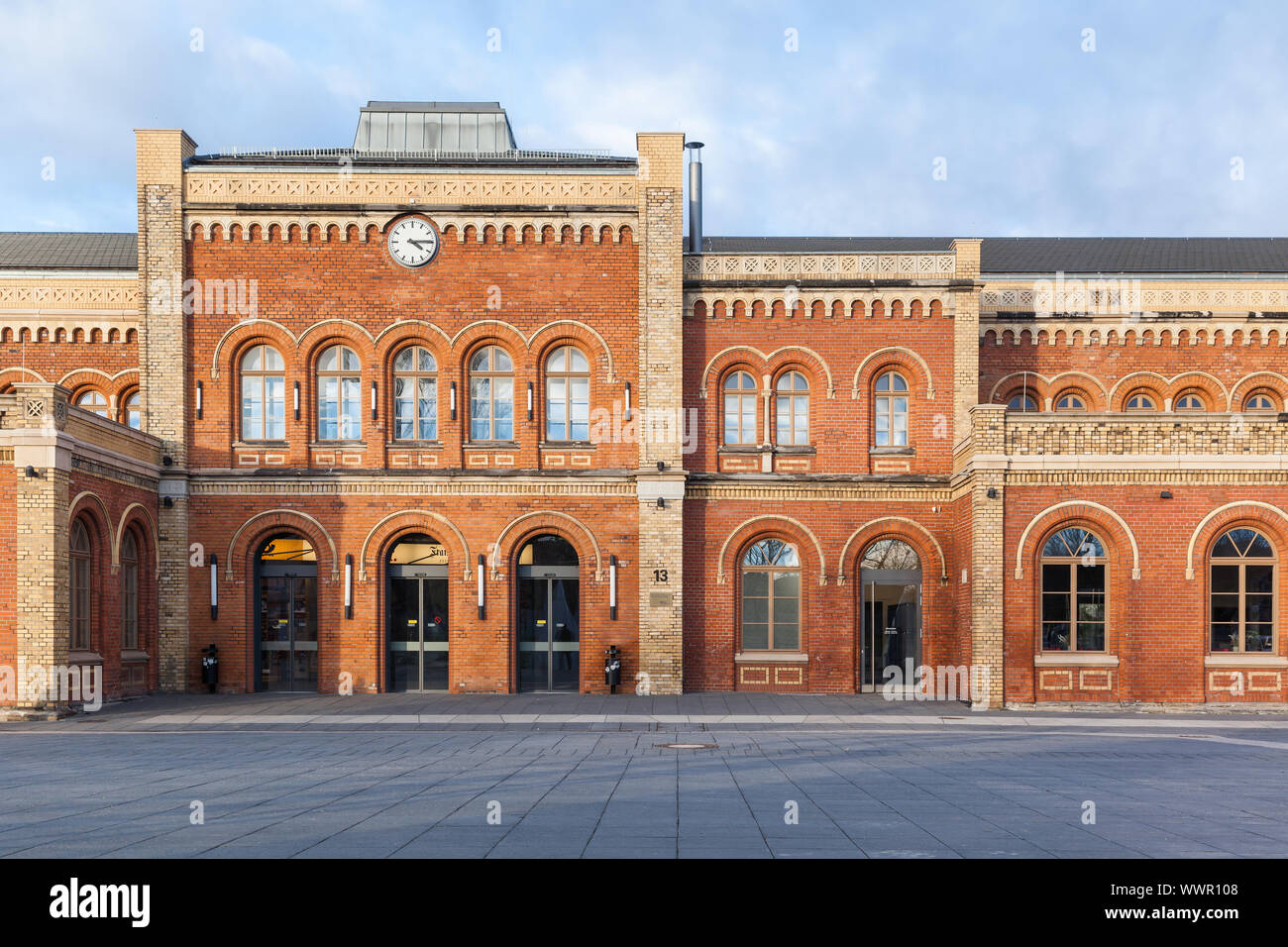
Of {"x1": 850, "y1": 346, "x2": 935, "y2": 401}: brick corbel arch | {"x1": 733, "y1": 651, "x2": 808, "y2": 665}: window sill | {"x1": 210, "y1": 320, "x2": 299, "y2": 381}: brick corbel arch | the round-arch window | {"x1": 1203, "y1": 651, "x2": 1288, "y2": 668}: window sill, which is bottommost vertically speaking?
{"x1": 733, "y1": 651, "x2": 808, "y2": 665}: window sill

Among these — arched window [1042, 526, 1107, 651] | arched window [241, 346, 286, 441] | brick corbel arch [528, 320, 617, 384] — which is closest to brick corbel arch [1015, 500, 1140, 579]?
arched window [1042, 526, 1107, 651]

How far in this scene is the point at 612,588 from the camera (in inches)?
995

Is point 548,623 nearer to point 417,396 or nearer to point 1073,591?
point 417,396

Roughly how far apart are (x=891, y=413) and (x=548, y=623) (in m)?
9.49

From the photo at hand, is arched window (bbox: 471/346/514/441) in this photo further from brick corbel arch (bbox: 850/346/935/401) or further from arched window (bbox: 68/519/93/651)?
arched window (bbox: 68/519/93/651)

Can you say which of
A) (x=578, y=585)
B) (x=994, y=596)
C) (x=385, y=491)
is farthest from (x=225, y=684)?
(x=994, y=596)

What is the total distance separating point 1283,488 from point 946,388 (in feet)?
23.9

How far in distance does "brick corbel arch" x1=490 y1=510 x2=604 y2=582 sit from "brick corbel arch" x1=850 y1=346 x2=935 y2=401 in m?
7.05

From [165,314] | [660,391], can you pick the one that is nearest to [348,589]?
[165,314]

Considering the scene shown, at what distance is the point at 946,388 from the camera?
26.3 m

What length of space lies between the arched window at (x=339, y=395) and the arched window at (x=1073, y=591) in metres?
15.7

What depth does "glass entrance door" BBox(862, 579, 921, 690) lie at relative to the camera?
2602 centimetres

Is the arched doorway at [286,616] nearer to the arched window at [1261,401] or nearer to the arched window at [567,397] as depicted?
the arched window at [567,397]

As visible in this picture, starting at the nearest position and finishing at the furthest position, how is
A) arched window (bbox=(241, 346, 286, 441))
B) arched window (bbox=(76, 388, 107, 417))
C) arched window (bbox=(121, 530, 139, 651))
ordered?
arched window (bbox=(121, 530, 139, 651)) → arched window (bbox=(241, 346, 286, 441)) → arched window (bbox=(76, 388, 107, 417))
